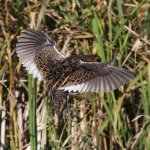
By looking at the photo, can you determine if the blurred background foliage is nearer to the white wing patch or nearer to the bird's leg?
the white wing patch

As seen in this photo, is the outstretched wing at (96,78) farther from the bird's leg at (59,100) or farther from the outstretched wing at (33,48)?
the outstretched wing at (33,48)

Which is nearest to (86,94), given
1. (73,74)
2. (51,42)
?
(51,42)

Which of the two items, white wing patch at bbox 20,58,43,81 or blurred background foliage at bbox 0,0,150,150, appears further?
blurred background foliage at bbox 0,0,150,150

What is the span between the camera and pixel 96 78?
2.31 metres

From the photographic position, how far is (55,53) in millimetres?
2490

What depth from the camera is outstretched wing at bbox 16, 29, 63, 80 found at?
2.51m

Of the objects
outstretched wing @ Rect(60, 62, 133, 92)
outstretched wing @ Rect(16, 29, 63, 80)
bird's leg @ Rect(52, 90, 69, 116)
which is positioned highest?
outstretched wing @ Rect(16, 29, 63, 80)

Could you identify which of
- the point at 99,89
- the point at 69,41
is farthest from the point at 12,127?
the point at 99,89

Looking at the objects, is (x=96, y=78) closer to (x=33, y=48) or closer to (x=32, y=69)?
(x=32, y=69)

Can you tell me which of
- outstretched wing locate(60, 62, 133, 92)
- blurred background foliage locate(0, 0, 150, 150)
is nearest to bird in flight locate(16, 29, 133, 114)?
outstretched wing locate(60, 62, 133, 92)

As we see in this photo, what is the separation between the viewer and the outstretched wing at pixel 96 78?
223 cm

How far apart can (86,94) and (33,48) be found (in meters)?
0.34

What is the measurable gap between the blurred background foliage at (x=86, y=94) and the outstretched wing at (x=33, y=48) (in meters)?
0.13

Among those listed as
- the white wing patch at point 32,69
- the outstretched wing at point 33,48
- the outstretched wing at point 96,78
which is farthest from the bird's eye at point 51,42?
the outstretched wing at point 96,78
